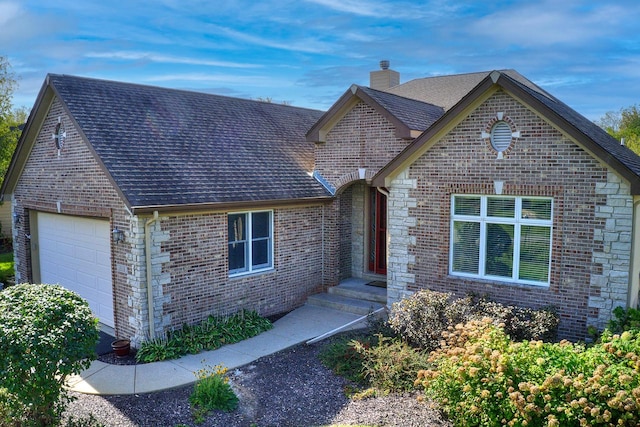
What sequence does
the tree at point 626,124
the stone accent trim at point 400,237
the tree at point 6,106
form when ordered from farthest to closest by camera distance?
1. the tree at point 626,124
2. the tree at point 6,106
3. the stone accent trim at point 400,237

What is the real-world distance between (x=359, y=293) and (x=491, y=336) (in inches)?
238

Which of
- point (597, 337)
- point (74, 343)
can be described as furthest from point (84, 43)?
point (597, 337)

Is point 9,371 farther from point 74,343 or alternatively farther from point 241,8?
point 241,8

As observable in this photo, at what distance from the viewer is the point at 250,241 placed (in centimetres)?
1172

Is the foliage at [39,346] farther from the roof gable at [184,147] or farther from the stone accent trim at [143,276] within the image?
the roof gable at [184,147]

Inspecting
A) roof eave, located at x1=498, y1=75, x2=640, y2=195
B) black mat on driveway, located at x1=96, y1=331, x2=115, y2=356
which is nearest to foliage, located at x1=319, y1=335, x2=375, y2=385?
black mat on driveway, located at x1=96, y1=331, x2=115, y2=356

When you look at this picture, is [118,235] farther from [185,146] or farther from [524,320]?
[524,320]

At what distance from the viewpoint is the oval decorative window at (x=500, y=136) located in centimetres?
950

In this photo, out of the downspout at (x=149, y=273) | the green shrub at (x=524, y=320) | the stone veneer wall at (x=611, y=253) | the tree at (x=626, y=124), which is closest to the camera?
the stone veneer wall at (x=611, y=253)

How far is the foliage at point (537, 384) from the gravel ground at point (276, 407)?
687 mm

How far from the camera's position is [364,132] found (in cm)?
1294

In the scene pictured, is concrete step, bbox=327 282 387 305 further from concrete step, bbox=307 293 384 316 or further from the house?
the house

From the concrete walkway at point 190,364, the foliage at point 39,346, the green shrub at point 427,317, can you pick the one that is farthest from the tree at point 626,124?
the foliage at point 39,346

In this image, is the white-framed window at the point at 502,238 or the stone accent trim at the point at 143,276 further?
the stone accent trim at the point at 143,276
